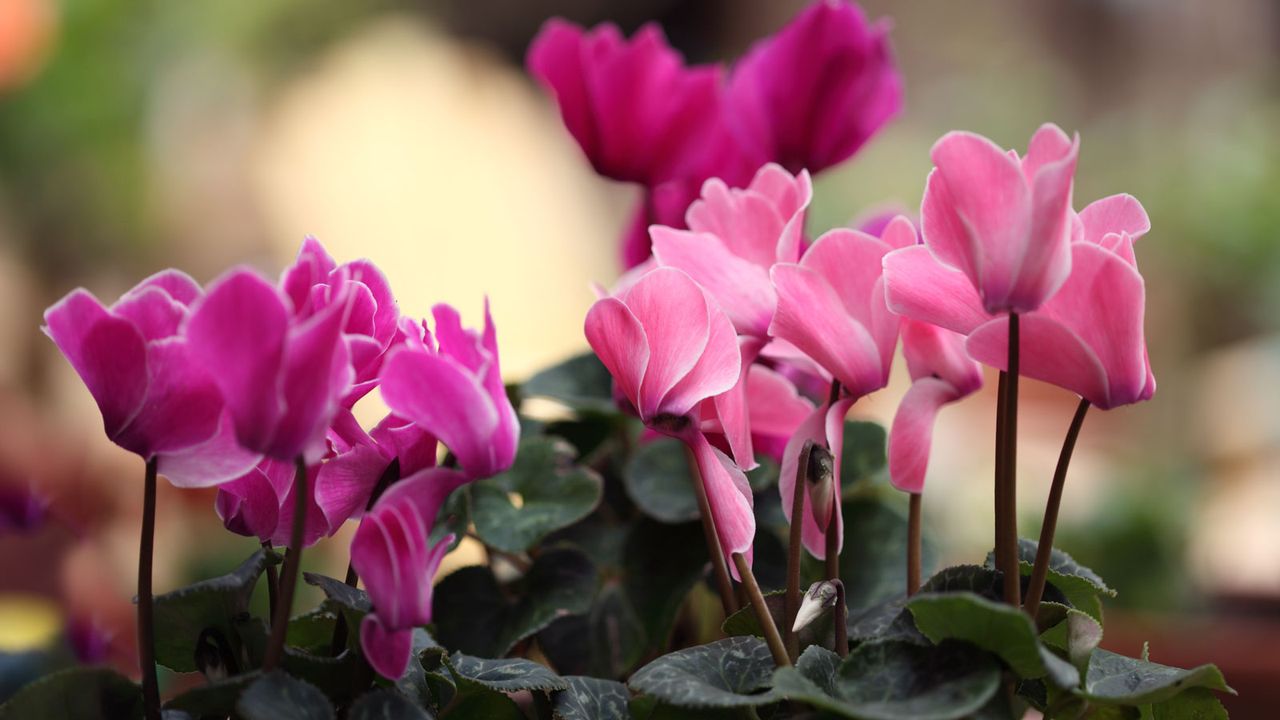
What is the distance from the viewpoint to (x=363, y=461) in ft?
1.04

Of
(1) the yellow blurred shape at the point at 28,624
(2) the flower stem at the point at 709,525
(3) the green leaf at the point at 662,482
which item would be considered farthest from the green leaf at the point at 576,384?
(1) the yellow blurred shape at the point at 28,624

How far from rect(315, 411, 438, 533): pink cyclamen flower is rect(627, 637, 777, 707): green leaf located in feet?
0.27

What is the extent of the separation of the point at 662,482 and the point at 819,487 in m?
0.19

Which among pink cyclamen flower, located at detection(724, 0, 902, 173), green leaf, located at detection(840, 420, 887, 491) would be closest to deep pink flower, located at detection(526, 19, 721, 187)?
pink cyclamen flower, located at detection(724, 0, 902, 173)

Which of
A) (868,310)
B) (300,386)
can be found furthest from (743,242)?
(300,386)

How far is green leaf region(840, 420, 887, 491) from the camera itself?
1.68 ft

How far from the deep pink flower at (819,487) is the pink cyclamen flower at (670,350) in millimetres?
20

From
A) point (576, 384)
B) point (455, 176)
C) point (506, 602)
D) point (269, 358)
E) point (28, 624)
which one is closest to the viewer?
point (269, 358)

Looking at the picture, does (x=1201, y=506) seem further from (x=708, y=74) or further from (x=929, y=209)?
(x=929, y=209)

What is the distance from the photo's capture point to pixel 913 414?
0.34 metres

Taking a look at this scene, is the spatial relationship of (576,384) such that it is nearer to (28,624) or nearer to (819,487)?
(819,487)

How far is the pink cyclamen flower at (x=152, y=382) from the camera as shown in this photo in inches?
11.0

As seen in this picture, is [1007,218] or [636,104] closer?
[1007,218]

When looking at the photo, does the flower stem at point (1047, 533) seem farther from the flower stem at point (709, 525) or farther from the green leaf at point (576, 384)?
the green leaf at point (576, 384)
